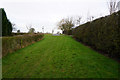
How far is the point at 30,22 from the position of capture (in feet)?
128

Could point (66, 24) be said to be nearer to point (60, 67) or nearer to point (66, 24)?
point (66, 24)

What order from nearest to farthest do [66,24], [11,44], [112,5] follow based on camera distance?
[11,44] < [112,5] < [66,24]

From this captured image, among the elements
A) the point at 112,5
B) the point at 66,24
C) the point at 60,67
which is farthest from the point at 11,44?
the point at 66,24

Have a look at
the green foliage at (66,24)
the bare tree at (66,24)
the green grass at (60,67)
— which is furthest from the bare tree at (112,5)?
the bare tree at (66,24)

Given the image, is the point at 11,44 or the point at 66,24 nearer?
the point at 11,44

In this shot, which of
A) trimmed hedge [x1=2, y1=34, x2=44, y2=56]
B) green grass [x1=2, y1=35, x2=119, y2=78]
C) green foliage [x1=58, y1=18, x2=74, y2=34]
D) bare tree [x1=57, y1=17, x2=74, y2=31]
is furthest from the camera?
bare tree [x1=57, y1=17, x2=74, y2=31]

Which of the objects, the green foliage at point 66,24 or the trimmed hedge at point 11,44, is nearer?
the trimmed hedge at point 11,44

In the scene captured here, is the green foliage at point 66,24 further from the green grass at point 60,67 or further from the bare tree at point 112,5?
→ the green grass at point 60,67

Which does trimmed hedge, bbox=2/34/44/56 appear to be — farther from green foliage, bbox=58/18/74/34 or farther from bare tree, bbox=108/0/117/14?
green foliage, bbox=58/18/74/34

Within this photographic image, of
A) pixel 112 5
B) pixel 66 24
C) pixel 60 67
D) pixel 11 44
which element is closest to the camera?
pixel 60 67

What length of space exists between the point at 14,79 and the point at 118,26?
4.81m

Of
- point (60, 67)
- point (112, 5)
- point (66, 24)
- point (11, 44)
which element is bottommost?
point (60, 67)

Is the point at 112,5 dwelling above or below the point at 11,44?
above

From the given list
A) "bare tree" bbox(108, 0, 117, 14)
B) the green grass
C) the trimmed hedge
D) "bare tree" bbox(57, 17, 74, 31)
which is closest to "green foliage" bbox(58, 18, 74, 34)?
"bare tree" bbox(57, 17, 74, 31)
